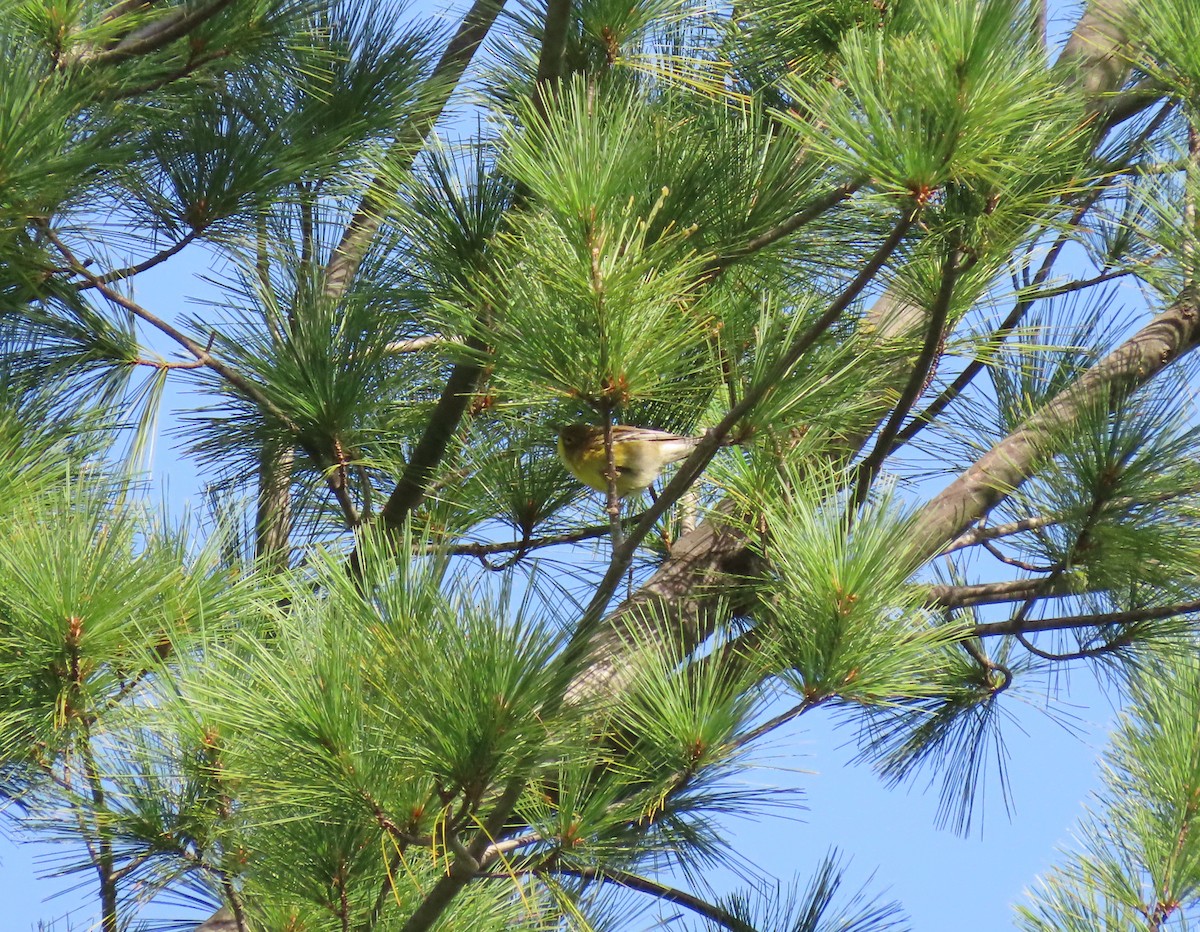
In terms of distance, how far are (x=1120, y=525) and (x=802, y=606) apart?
1.68ft

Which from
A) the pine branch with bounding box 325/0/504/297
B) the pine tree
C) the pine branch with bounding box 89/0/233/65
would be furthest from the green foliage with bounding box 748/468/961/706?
the pine branch with bounding box 89/0/233/65

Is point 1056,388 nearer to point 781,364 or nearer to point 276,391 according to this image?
point 781,364

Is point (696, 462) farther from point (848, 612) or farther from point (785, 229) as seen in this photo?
point (785, 229)

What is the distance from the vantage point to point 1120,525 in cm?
173

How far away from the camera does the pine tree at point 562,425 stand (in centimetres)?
131

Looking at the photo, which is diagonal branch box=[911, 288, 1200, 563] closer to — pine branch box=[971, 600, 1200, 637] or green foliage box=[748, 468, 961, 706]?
pine branch box=[971, 600, 1200, 637]

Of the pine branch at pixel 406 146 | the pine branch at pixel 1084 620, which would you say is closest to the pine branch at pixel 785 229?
the pine branch at pixel 406 146

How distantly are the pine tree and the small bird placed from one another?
49 mm

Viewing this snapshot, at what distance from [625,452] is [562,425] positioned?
13 centimetres

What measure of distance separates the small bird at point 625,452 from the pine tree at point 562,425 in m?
0.05

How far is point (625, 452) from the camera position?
172 centimetres

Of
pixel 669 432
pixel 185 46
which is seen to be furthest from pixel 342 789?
pixel 185 46

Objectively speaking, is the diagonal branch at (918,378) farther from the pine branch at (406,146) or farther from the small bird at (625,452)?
the pine branch at (406,146)

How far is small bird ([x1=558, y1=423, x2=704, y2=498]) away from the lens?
1.65 meters
